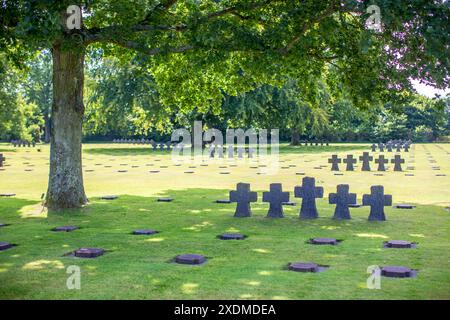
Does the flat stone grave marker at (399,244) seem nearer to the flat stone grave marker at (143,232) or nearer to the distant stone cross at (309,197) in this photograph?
the distant stone cross at (309,197)

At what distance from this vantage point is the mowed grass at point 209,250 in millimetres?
6820

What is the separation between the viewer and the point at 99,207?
1460 cm

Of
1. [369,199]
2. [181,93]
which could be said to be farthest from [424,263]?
[181,93]

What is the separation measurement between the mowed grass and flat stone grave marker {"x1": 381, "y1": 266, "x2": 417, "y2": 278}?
17 centimetres

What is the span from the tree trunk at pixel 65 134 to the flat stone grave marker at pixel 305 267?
7885 mm

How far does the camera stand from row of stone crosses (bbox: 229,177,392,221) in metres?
12.4

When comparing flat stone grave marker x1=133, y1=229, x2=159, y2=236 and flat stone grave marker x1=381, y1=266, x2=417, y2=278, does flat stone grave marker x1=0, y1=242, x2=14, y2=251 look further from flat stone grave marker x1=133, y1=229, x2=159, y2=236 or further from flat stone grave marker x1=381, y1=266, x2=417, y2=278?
flat stone grave marker x1=381, y1=266, x2=417, y2=278

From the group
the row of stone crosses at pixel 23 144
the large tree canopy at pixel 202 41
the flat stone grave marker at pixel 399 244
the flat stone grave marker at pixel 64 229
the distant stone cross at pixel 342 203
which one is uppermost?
the large tree canopy at pixel 202 41

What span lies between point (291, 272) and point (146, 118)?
36188mm

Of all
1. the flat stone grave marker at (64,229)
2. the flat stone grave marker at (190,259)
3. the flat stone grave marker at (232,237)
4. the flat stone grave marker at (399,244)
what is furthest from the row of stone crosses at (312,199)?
the flat stone grave marker at (190,259)

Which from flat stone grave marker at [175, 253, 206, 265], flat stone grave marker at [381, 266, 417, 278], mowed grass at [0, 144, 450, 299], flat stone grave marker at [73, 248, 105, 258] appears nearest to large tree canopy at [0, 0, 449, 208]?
mowed grass at [0, 144, 450, 299]

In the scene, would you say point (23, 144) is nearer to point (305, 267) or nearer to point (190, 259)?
point (190, 259)
